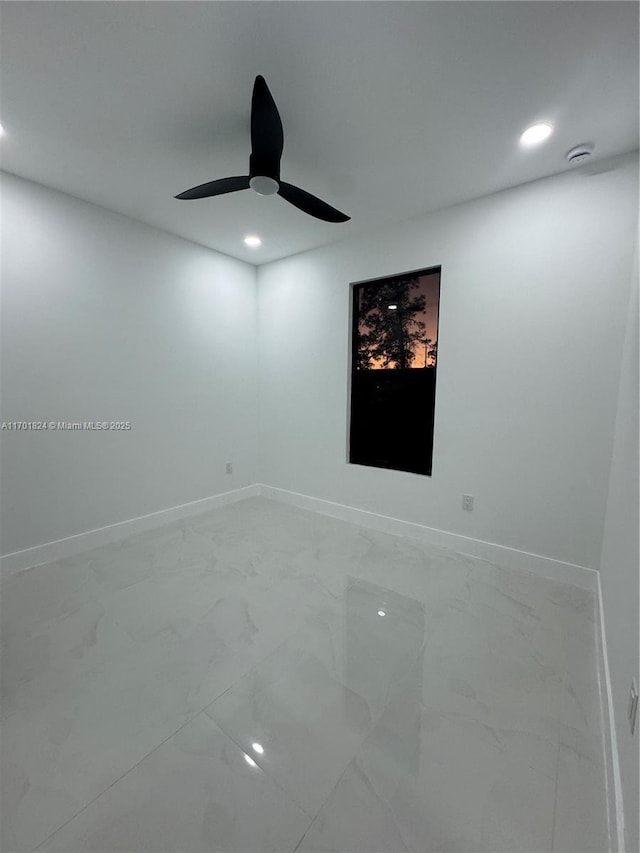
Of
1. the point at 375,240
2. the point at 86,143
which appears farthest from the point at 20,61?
the point at 375,240

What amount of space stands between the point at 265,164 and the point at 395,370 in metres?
2.03

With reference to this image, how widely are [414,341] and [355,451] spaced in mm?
1202

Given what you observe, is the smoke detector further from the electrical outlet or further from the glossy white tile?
the glossy white tile

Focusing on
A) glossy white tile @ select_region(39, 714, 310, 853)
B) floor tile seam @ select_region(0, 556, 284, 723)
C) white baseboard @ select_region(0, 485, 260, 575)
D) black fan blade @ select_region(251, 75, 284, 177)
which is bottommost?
glossy white tile @ select_region(39, 714, 310, 853)

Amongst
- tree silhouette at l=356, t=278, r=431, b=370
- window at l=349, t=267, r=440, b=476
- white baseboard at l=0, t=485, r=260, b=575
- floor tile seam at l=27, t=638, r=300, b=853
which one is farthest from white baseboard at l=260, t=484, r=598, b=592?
floor tile seam at l=27, t=638, r=300, b=853

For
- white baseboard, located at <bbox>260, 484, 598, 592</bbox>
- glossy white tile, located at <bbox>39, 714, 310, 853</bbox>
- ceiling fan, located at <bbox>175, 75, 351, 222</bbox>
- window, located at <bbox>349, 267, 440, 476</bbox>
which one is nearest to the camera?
glossy white tile, located at <bbox>39, 714, 310, 853</bbox>

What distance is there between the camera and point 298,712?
4.75 feet

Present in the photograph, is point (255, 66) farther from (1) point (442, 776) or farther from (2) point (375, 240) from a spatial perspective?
(1) point (442, 776)

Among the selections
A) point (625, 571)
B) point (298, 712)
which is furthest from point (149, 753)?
point (625, 571)

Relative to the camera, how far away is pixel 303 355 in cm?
379

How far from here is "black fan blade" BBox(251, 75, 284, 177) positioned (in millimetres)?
1470

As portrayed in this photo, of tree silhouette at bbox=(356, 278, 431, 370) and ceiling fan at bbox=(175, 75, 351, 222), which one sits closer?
ceiling fan at bbox=(175, 75, 351, 222)

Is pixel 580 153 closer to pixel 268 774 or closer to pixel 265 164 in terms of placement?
pixel 265 164

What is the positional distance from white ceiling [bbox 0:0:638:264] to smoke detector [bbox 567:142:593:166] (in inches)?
1.7
